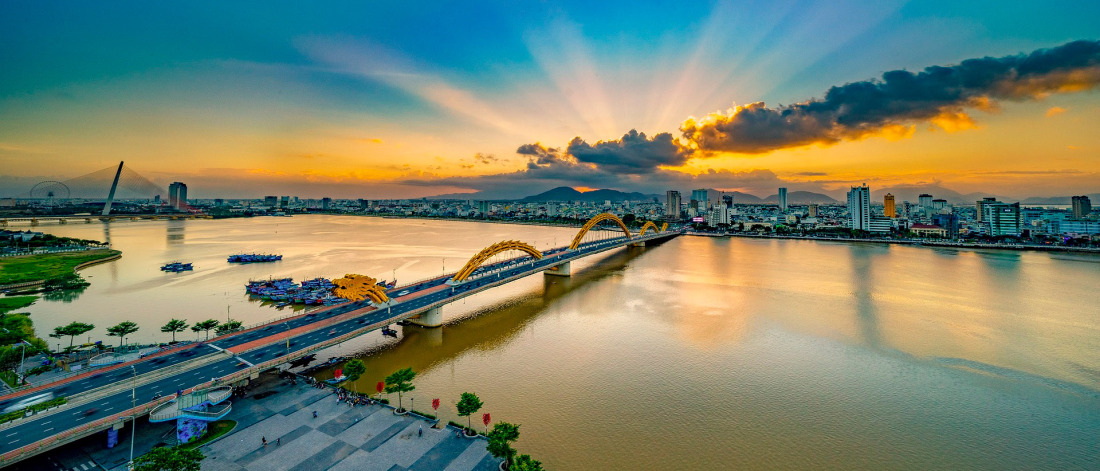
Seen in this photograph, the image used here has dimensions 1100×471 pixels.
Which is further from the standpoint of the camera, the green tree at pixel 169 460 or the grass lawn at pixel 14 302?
the grass lawn at pixel 14 302

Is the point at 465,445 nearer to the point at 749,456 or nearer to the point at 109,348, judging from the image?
the point at 749,456

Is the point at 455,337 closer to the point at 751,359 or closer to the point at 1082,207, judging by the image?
the point at 751,359

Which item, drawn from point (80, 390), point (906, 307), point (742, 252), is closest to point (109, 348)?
point (80, 390)

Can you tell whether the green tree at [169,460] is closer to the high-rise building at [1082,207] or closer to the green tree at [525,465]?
the green tree at [525,465]

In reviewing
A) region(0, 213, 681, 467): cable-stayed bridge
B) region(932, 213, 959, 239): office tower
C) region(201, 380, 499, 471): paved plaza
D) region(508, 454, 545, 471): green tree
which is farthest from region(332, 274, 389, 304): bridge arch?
region(932, 213, 959, 239): office tower

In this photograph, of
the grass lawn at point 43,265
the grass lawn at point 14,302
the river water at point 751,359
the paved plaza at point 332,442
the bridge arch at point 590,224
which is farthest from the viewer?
the bridge arch at point 590,224

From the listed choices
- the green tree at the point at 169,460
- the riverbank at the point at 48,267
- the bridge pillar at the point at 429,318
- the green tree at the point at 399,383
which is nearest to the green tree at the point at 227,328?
the bridge pillar at the point at 429,318
